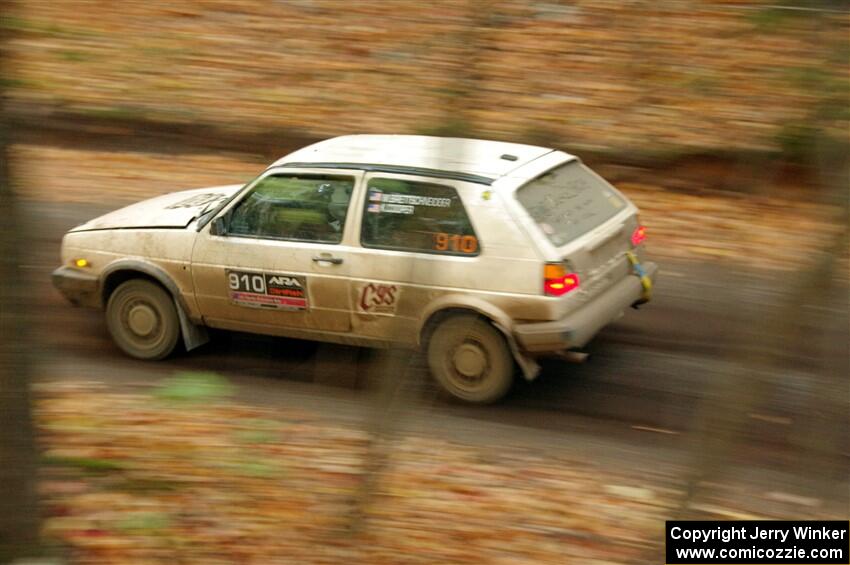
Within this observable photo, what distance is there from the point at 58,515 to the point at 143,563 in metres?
0.57

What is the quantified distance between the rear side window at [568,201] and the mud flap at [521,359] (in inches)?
26.9

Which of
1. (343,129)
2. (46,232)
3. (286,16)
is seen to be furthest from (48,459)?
(286,16)

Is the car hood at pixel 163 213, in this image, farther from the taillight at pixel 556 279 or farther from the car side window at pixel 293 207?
the taillight at pixel 556 279

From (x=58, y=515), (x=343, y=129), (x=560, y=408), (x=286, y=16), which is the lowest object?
(x=560, y=408)

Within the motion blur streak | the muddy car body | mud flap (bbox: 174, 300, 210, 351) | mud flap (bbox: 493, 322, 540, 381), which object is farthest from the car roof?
mud flap (bbox: 174, 300, 210, 351)

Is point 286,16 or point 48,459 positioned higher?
point 286,16

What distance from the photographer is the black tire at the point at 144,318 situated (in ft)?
25.3

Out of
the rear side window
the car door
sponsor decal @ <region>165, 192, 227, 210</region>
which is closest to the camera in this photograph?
the rear side window

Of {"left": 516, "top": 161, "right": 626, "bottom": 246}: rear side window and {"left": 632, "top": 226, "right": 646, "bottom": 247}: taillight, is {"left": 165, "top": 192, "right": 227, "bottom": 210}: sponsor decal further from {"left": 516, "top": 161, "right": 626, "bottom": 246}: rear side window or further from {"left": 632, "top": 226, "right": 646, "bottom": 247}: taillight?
{"left": 632, "top": 226, "right": 646, "bottom": 247}: taillight

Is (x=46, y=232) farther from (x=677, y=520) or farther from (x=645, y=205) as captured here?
(x=677, y=520)

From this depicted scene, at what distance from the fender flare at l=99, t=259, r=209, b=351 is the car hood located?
12.5 inches

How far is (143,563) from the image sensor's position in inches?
172

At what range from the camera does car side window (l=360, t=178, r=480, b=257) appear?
6.35 metres

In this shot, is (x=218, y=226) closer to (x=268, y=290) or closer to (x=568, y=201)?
(x=268, y=290)
